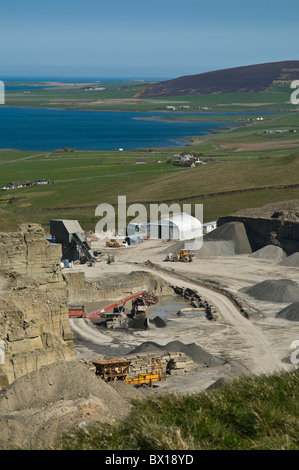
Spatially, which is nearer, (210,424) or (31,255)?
(210,424)

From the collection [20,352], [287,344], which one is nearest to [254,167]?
[287,344]

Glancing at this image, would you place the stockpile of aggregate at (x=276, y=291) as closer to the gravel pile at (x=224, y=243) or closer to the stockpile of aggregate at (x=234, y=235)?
the gravel pile at (x=224, y=243)

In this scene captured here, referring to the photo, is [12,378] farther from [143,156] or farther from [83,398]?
[143,156]

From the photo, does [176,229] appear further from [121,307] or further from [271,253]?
[121,307]

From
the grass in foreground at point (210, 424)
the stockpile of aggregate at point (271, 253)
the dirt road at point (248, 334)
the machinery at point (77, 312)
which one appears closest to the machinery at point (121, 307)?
the machinery at point (77, 312)
